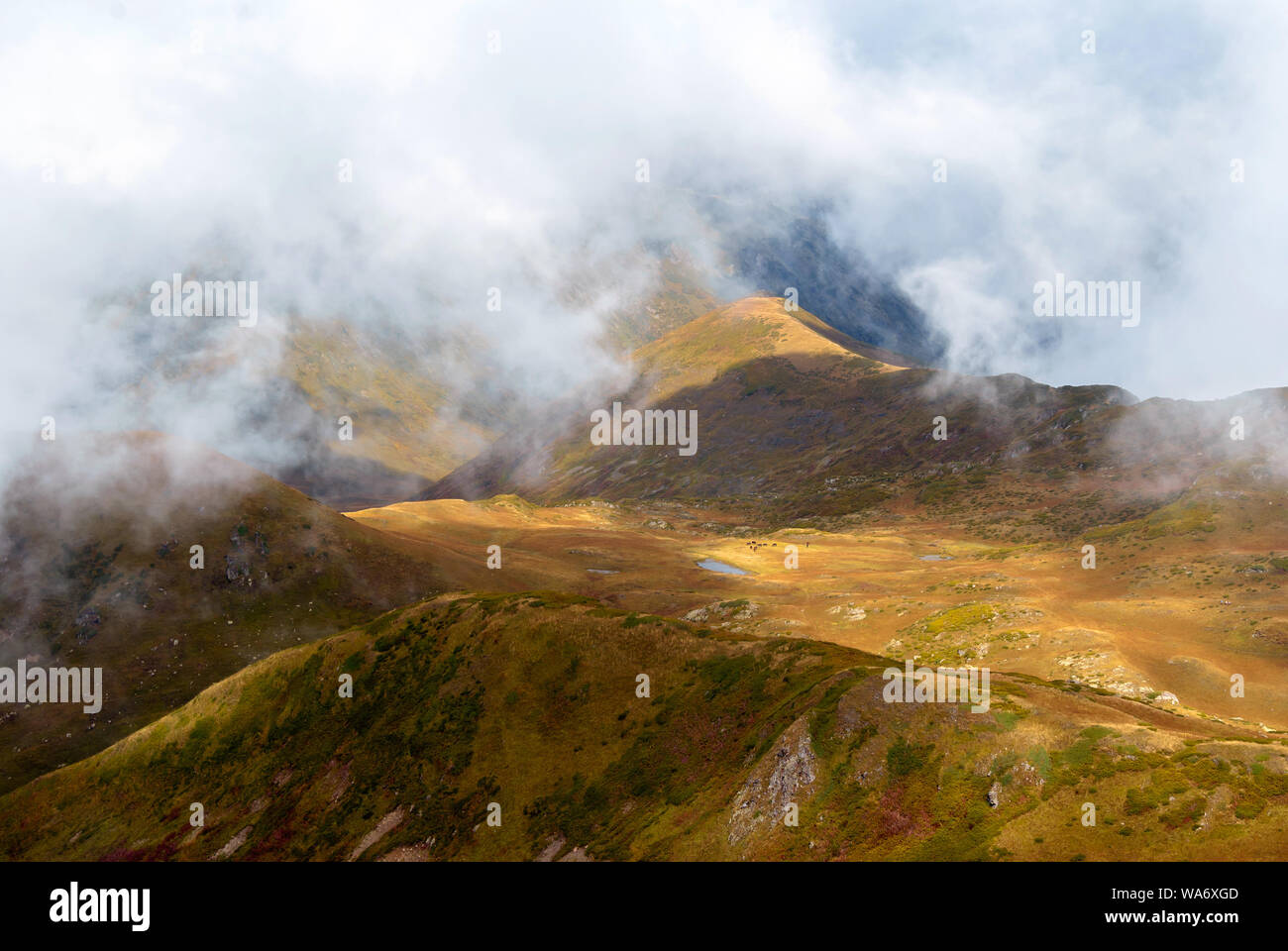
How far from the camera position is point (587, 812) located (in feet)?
171

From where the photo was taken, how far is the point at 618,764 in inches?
2174

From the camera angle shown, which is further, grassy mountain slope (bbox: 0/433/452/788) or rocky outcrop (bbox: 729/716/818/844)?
grassy mountain slope (bbox: 0/433/452/788)

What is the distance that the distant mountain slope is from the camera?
118ft

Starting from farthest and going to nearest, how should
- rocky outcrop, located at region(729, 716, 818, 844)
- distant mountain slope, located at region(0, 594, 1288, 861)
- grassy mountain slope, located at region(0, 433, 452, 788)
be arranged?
1. grassy mountain slope, located at region(0, 433, 452, 788)
2. rocky outcrop, located at region(729, 716, 818, 844)
3. distant mountain slope, located at region(0, 594, 1288, 861)

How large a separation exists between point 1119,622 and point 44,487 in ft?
692

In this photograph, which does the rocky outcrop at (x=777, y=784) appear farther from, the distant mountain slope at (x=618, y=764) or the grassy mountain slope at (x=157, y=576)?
the grassy mountain slope at (x=157, y=576)

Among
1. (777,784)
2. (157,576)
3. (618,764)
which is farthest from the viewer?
(157,576)

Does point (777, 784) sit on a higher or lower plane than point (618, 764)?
higher

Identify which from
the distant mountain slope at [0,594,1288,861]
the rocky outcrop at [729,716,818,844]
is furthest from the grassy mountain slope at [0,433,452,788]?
the rocky outcrop at [729,716,818,844]

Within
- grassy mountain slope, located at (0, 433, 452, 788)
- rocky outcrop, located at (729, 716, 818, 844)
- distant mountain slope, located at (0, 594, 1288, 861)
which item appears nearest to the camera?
distant mountain slope, located at (0, 594, 1288, 861)

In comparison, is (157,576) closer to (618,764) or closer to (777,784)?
(618,764)

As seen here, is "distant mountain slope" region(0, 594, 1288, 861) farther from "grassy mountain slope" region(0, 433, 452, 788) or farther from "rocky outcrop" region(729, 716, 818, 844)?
"grassy mountain slope" region(0, 433, 452, 788)

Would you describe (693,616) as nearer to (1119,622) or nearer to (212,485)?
(1119,622)

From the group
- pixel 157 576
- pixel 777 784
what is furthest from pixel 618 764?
pixel 157 576
